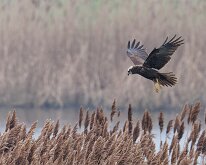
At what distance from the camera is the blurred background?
14547 mm

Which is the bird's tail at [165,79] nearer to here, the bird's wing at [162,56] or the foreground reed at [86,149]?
the bird's wing at [162,56]

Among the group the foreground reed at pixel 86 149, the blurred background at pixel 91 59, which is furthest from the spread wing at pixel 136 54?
the blurred background at pixel 91 59

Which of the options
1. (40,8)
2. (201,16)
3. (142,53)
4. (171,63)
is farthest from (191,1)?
(142,53)

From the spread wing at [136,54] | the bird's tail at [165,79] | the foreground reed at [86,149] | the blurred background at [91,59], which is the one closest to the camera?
the foreground reed at [86,149]

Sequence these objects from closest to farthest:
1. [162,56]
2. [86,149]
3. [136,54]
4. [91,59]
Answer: [86,149] < [162,56] < [136,54] < [91,59]

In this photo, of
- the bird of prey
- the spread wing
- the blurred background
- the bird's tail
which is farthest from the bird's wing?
the blurred background

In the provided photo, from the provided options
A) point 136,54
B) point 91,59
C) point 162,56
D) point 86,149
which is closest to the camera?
point 86,149

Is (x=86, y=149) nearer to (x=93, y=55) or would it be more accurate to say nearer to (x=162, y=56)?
(x=162, y=56)

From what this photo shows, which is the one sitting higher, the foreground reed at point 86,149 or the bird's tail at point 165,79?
the bird's tail at point 165,79

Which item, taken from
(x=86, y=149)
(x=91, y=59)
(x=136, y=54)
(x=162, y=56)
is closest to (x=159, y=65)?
(x=162, y=56)

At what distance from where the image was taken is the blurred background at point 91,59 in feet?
47.7

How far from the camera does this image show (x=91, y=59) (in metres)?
14.9

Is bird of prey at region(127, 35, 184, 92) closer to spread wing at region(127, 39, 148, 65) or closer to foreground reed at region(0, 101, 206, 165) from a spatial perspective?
foreground reed at region(0, 101, 206, 165)

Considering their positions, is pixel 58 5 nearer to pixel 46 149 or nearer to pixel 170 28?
pixel 170 28
